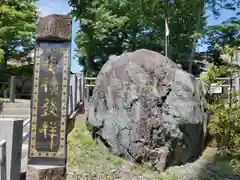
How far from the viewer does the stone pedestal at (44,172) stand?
15.2ft

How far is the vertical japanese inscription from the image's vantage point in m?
4.82

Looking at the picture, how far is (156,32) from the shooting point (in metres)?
19.7

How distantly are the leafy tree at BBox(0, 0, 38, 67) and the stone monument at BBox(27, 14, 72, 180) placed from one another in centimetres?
978

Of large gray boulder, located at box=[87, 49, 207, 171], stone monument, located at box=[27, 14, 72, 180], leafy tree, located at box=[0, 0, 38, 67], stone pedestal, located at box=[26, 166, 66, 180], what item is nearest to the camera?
stone pedestal, located at box=[26, 166, 66, 180]

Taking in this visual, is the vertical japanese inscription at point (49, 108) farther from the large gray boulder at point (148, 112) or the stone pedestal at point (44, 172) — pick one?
the large gray boulder at point (148, 112)

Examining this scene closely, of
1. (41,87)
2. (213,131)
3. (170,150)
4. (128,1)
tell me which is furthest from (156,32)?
(41,87)

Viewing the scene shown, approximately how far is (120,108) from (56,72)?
2.14 metres

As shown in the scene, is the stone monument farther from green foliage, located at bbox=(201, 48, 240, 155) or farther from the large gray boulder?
A: green foliage, located at bbox=(201, 48, 240, 155)

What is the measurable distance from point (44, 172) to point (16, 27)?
43.2 feet

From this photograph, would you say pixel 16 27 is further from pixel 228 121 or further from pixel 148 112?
pixel 228 121

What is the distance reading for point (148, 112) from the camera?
6.37m

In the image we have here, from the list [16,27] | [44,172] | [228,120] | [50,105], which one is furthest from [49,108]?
[16,27]

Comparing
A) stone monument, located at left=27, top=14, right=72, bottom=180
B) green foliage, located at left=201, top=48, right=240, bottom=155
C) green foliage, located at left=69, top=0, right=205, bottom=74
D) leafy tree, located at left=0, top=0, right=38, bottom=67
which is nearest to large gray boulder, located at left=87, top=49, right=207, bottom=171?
green foliage, located at left=201, top=48, right=240, bottom=155

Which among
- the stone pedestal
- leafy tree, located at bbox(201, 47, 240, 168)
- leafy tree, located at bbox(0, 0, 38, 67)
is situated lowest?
the stone pedestal
